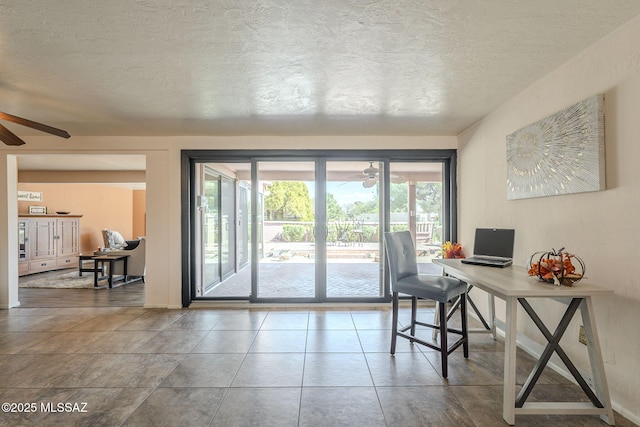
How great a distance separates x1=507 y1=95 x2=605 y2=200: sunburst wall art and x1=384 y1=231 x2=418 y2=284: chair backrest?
110 cm

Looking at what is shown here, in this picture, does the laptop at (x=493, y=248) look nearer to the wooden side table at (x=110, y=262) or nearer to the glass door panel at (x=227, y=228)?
the glass door panel at (x=227, y=228)

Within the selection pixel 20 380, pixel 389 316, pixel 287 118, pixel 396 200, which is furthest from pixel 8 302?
pixel 396 200

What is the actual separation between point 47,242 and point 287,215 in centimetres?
603

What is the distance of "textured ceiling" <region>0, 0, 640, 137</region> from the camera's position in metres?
1.73

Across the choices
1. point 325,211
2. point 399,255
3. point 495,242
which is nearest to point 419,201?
point 325,211

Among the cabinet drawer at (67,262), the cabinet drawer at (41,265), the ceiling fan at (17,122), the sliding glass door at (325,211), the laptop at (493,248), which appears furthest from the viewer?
the cabinet drawer at (67,262)

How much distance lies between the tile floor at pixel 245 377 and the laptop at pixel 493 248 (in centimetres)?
84

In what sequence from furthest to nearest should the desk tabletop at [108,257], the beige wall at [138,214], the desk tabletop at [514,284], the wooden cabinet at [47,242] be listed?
the beige wall at [138,214], the wooden cabinet at [47,242], the desk tabletop at [108,257], the desk tabletop at [514,284]

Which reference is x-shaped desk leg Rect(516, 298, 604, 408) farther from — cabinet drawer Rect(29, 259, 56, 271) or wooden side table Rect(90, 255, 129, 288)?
cabinet drawer Rect(29, 259, 56, 271)

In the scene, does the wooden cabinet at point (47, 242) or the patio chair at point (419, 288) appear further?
the wooden cabinet at point (47, 242)

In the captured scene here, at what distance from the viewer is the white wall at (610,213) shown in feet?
6.20

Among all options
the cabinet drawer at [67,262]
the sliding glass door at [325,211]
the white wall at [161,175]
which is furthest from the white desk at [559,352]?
the cabinet drawer at [67,262]

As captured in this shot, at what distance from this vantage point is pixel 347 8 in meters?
1.70

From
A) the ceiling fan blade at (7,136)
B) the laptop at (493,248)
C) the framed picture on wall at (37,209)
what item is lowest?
the laptop at (493,248)
